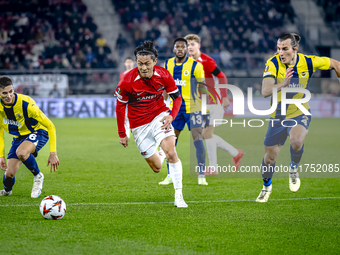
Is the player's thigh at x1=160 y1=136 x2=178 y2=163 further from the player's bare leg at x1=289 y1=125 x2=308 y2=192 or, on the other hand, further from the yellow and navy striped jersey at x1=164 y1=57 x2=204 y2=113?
the yellow and navy striped jersey at x1=164 y1=57 x2=204 y2=113

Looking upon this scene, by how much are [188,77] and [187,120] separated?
685 mm

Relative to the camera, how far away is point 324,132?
15.6 meters

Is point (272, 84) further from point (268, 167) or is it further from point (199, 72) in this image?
point (199, 72)

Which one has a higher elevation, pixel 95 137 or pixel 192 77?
pixel 192 77

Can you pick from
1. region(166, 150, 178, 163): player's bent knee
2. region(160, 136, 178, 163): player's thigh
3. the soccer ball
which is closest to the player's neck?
region(160, 136, 178, 163): player's thigh

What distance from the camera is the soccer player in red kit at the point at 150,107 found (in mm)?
5543

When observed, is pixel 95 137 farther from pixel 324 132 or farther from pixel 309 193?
pixel 309 193

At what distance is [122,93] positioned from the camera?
18.5ft

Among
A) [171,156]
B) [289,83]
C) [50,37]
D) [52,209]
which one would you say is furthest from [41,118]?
[50,37]

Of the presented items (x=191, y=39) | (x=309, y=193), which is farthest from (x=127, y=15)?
(x=309, y=193)

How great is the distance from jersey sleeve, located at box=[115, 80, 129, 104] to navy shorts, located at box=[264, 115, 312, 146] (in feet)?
6.08

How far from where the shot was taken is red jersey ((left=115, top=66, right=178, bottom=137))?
221 inches

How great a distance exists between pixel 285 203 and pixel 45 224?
296 centimetres

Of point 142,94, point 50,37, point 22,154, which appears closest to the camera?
point 142,94
